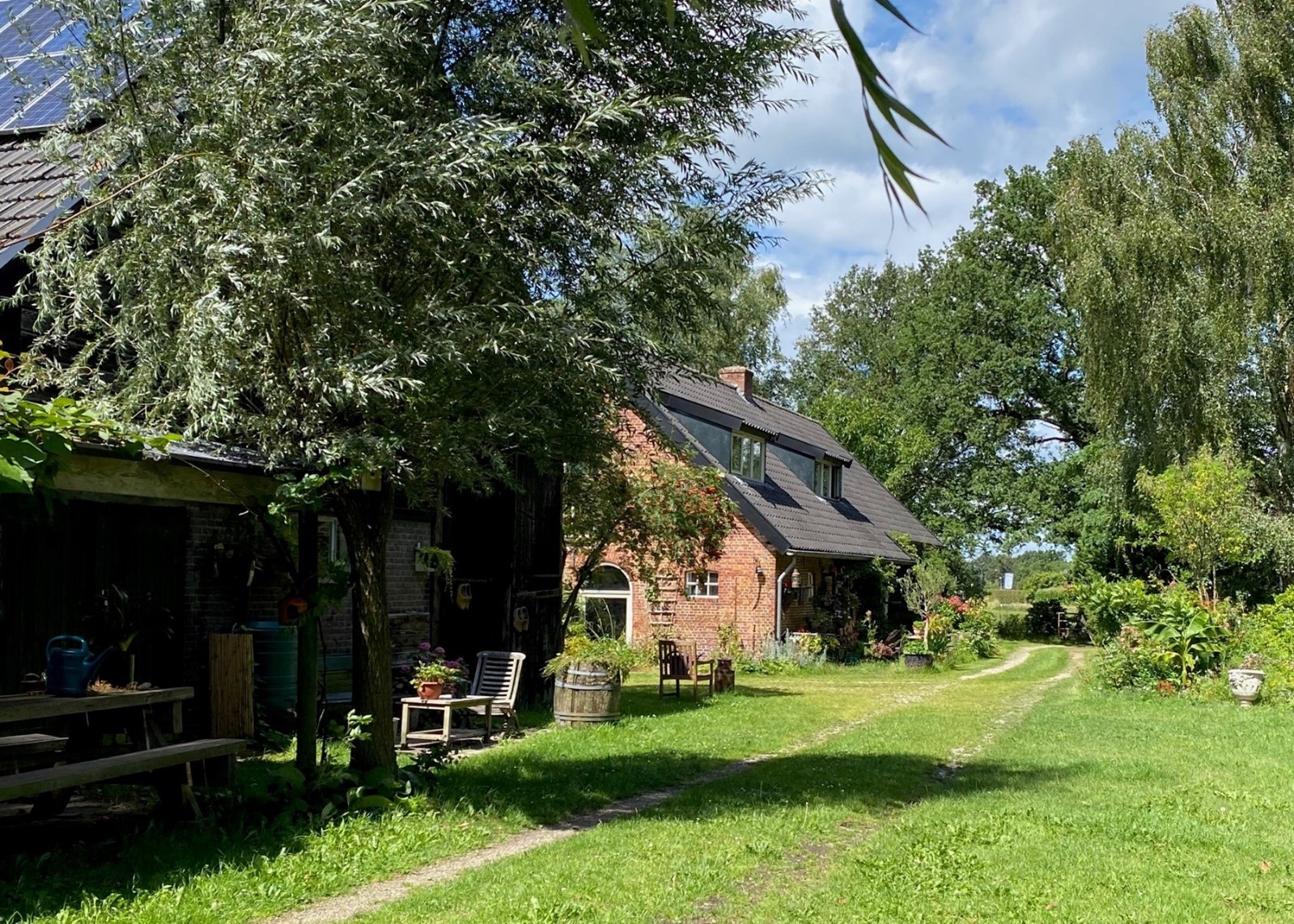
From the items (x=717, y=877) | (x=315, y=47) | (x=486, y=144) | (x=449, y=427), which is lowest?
(x=717, y=877)

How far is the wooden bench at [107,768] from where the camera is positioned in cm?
648

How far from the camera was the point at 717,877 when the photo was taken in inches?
281

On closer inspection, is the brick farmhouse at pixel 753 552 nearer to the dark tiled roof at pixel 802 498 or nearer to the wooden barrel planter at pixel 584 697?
the dark tiled roof at pixel 802 498

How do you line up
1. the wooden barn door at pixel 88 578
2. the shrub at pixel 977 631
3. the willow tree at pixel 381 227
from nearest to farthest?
the willow tree at pixel 381 227 < the wooden barn door at pixel 88 578 < the shrub at pixel 977 631

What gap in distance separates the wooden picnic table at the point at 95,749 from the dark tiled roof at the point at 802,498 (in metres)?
13.7

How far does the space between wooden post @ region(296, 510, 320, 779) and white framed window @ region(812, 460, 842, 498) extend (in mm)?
23267

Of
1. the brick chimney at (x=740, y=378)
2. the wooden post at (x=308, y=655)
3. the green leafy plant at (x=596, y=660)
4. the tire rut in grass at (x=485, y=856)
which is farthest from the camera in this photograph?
Answer: the brick chimney at (x=740, y=378)

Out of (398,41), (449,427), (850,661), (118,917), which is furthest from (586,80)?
(850,661)

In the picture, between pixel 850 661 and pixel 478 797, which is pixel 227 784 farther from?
pixel 850 661

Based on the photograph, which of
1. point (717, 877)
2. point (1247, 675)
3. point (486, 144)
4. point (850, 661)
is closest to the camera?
point (717, 877)

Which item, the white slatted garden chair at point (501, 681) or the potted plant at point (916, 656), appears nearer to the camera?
the white slatted garden chair at point (501, 681)

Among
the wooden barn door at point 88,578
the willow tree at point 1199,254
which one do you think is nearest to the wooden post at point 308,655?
the wooden barn door at point 88,578

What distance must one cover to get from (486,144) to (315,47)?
1.20 metres

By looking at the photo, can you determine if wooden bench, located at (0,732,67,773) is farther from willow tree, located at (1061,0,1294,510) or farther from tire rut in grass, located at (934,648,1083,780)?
willow tree, located at (1061,0,1294,510)
